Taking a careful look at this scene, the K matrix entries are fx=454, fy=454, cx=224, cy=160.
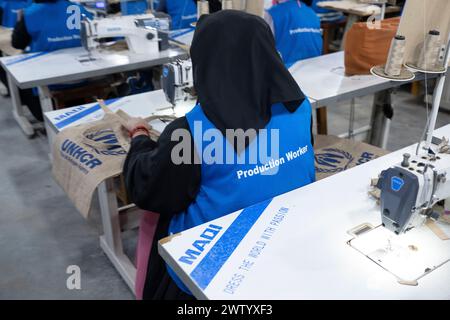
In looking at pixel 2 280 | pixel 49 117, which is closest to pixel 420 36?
pixel 49 117

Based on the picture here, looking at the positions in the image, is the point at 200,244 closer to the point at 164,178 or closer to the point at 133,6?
the point at 164,178

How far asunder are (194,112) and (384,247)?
70 cm

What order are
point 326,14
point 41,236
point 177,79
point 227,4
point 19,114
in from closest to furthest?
point 177,79, point 41,236, point 227,4, point 19,114, point 326,14

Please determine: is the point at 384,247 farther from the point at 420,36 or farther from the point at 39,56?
the point at 39,56

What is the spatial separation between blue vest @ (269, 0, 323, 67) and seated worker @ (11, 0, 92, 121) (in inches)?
57.7

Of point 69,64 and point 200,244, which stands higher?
point 69,64

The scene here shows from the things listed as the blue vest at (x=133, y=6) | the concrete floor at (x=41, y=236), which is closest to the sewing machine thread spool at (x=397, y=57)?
the concrete floor at (x=41, y=236)

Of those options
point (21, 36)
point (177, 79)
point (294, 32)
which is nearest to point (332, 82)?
point (294, 32)

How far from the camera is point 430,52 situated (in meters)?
1.90

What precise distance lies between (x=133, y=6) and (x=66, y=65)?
5.68ft

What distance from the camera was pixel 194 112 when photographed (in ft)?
4.73

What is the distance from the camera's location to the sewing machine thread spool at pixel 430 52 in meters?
1.85

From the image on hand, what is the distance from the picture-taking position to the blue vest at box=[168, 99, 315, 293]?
1.45 meters

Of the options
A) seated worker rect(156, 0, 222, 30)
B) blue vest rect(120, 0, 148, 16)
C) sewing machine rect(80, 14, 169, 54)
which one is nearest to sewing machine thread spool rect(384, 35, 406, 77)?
sewing machine rect(80, 14, 169, 54)
